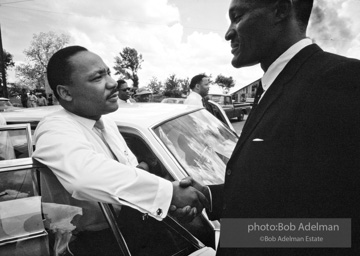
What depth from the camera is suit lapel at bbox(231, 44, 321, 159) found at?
3.49ft

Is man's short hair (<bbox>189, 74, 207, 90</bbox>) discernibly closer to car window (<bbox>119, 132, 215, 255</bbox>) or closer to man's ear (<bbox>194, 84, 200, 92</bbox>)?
man's ear (<bbox>194, 84, 200, 92</bbox>)

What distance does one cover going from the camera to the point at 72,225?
4.50ft

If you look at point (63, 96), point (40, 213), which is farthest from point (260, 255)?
point (63, 96)

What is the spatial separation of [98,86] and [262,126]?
1201mm

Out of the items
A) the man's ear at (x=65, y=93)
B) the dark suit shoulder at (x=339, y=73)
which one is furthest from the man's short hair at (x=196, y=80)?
the dark suit shoulder at (x=339, y=73)

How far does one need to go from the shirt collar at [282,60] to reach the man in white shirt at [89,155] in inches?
29.7

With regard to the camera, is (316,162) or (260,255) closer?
(316,162)

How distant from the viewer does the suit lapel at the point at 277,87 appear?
3.49ft

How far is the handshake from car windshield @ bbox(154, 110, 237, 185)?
372 millimetres

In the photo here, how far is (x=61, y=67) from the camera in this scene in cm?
183

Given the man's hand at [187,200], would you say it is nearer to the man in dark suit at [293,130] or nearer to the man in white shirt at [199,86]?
the man in dark suit at [293,130]

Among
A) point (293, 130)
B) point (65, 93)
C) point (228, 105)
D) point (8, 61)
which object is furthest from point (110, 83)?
point (8, 61)

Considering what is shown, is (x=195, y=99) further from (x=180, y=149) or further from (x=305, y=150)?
(x=305, y=150)

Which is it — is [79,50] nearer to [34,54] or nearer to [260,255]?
[260,255]
